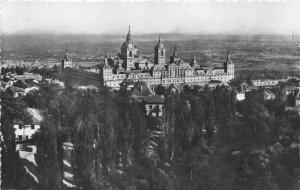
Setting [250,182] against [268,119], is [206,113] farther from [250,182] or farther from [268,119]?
[250,182]

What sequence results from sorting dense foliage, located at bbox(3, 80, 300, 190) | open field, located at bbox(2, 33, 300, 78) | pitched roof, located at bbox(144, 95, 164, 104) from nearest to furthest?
dense foliage, located at bbox(3, 80, 300, 190), pitched roof, located at bbox(144, 95, 164, 104), open field, located at bbox(2, 33, 300, 78)

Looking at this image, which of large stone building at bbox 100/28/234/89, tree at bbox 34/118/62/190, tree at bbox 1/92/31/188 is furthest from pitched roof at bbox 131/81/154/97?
tree at bbox 34/118/62/190

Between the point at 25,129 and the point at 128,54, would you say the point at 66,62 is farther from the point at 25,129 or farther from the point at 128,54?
the point at 25,129

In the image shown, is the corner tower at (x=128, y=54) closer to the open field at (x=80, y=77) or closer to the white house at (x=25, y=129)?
the open field at (x=80, y=77)

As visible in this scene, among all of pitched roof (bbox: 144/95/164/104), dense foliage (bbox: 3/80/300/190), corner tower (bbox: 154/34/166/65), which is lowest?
dense foliage (bbox: 3/80/300/190)

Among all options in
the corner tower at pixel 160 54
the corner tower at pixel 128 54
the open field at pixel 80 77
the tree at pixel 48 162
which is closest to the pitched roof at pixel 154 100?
the tree at pixel 48 162

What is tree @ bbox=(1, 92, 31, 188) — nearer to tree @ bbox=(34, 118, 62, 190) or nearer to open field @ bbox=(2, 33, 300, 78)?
tree @ bbox=(34, 118, 62, 190)

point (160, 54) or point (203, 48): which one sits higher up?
point (203, 48)

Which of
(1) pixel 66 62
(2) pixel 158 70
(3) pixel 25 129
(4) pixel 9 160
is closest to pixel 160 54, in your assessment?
(2) pixel 158 70
